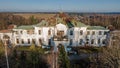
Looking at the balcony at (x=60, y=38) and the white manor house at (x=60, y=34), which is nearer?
the balcony at (x=60, y=38)

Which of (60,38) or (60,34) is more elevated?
(60,34)

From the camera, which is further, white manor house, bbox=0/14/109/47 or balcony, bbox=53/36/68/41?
white manor house, bbox=0/14/109/47

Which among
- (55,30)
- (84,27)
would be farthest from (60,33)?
(84,27)

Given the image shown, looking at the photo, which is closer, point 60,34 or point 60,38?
point 60,38

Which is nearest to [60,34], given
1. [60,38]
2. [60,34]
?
[60,34]

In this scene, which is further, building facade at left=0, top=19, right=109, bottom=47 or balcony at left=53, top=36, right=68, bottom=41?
building facade at left=0, top=19, right=109, bottom=47

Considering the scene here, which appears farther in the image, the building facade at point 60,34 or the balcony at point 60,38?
the building facade at point 60,34

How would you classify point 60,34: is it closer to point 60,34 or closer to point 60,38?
point 60,34

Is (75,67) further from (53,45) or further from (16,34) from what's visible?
(16,34)
